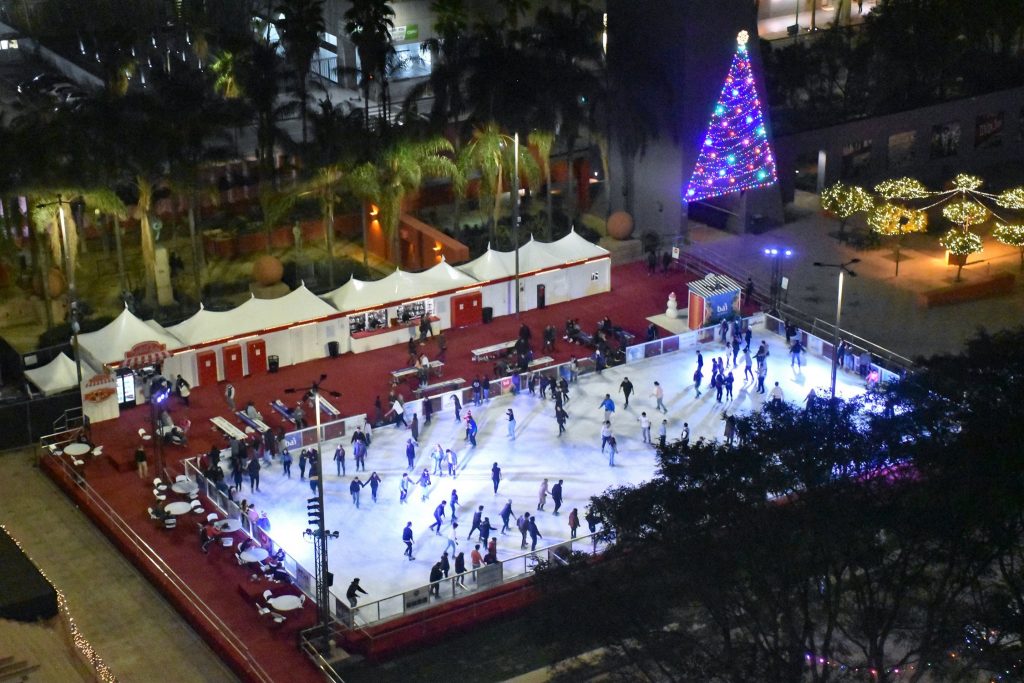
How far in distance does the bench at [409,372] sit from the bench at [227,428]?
5.97 m

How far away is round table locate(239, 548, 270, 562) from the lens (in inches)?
1713

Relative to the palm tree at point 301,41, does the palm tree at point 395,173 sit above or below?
below

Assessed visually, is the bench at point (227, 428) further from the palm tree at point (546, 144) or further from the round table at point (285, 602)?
the palm tree at point (546, 144)

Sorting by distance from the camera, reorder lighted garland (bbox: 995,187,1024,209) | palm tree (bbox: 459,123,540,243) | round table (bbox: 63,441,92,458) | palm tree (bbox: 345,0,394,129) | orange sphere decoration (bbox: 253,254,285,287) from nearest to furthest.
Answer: round table (bbox: 63,441,92,458) < orange sphere decoration (bbox: 253,254,285,287) < palm tree (bbox: 459,123,540,243) < lighted garland (bbox: 995,187,1024,209) < palm tree (bbox: 345,0,394,129)

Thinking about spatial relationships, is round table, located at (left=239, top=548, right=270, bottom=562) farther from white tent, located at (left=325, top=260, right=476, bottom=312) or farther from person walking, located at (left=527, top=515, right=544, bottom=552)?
white tent, located at (left=325, top=260, right=476, bottom=312)

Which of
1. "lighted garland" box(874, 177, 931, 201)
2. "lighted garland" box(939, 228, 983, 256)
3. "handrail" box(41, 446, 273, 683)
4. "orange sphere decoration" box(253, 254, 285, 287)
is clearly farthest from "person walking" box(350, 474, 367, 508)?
"lighted garland" box(874, 177, 931, 201)

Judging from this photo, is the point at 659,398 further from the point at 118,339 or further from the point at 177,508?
the point at 118,339

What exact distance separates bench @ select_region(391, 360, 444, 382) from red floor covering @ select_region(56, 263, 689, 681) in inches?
21.1

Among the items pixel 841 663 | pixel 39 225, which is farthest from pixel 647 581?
pixel 39 225

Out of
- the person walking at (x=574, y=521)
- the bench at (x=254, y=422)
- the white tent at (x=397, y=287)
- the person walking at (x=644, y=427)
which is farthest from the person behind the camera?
the white tent at (x=397, y=287)

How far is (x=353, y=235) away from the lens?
2719 inches

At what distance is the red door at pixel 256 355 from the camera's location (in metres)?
55.5

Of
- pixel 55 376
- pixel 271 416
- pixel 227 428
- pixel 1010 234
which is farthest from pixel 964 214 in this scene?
pixel 55 376

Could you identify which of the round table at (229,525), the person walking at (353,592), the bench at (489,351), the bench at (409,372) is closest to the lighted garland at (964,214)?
the bench at (489,351)
